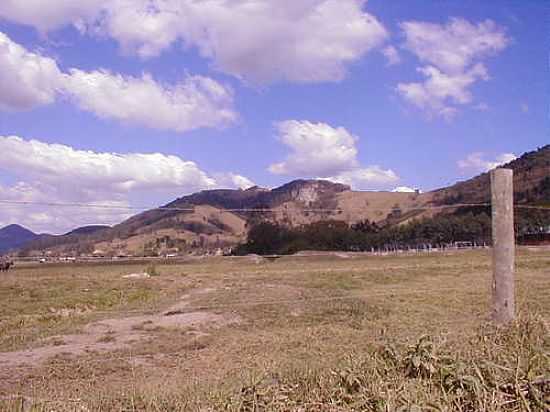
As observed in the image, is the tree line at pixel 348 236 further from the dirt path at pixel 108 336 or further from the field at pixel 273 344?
the dirt path at pixel 108 336

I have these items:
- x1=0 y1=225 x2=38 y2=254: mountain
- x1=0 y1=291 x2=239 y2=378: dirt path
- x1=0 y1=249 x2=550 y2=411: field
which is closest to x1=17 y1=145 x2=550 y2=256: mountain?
x1=0 y1=249 x2=550 y2=411: field

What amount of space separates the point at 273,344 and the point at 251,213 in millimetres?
2811

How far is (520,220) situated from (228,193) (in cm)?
13627

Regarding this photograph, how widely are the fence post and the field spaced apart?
0.21 meters

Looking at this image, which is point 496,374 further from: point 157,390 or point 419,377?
point 157,390

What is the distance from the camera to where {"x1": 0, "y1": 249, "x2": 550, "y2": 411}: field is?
3459 mm

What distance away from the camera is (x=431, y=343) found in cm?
387

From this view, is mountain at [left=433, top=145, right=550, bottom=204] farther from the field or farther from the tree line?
the field

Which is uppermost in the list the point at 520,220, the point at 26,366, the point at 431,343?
the point at 520,220

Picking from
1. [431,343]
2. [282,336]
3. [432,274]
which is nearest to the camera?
[431,343]

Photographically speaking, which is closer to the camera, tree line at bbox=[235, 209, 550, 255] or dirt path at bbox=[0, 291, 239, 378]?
dirt path at bbox=[0, 291, 239, 378]

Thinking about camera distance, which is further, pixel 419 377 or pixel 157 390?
pixel 157 390

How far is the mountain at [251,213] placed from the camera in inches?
420

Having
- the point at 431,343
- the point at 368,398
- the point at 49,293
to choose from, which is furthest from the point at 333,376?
the point at 49,293
